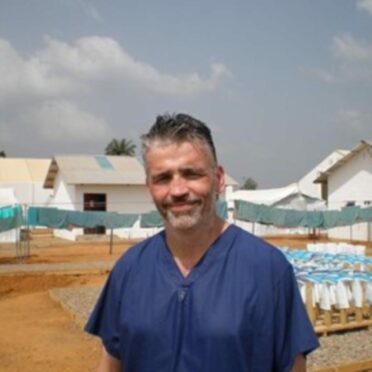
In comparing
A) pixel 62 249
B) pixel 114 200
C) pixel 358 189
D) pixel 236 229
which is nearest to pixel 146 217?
pixel 62 249

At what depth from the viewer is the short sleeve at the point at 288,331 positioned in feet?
6.68

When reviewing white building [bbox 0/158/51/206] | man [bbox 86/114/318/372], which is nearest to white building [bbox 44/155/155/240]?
white building [bbox 0/158/51/206]

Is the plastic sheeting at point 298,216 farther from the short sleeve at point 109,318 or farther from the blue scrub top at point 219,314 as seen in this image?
the blue scrub top at point 219,314

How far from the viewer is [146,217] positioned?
24.3 meters

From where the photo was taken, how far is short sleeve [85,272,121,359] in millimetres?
2254

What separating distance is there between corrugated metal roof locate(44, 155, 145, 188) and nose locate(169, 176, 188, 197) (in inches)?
1144

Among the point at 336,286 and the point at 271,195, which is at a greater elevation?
the point at 271,195

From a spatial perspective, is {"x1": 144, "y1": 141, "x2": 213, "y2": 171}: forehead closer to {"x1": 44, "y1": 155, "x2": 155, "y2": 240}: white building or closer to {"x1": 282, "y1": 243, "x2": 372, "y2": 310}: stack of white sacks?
{"x1": 282, "y1": 243, "x2": 372, "y2": 310}: stack of white sacks

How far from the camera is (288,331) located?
81.2 inches

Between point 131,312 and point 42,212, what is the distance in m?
20.3

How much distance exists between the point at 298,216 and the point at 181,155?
979 inches

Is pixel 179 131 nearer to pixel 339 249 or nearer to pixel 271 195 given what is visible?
pixel 339 249

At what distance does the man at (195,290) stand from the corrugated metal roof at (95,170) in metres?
29.0

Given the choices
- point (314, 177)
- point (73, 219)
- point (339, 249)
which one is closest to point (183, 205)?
point (339, 249)
